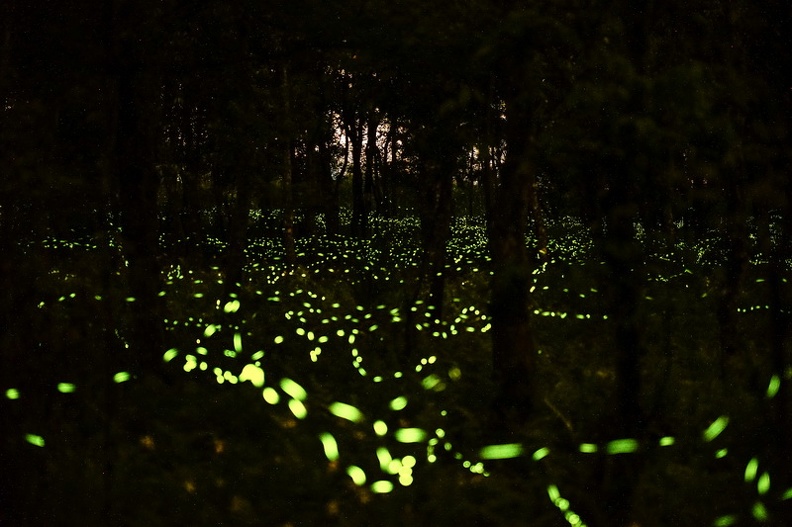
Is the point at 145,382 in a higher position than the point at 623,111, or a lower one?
lower

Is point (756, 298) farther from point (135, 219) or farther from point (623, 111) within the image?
point (135, 219)

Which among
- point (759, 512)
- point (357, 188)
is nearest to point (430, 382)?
point (759, 512)

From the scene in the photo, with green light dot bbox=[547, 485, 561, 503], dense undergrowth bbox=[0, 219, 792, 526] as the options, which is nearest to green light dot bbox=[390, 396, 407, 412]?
dense undergrowth bbox=[0, 219, 792, 526]

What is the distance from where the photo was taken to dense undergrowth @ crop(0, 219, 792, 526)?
488 centimetres

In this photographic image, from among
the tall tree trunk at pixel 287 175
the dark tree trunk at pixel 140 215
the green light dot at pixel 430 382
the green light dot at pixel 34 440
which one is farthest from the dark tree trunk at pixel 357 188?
the green light dot at pixel 34 440

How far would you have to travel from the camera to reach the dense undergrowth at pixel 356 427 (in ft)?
16.0

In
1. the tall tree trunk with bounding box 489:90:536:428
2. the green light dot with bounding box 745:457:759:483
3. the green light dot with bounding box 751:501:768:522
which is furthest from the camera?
the tall tree trunk with bounding box 489:90:536:428

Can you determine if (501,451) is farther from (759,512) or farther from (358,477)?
(759,512)

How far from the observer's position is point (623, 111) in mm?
3891

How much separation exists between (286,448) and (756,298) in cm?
1260

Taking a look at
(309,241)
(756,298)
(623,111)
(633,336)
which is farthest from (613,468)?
(309,241)

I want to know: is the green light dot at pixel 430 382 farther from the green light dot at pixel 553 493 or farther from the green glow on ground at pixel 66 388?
the green glow on ground at pixel 66 388

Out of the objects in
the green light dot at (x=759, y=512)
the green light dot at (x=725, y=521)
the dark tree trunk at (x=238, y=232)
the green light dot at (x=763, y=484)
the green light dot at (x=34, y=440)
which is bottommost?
the green light dot at (x=725, y=521)

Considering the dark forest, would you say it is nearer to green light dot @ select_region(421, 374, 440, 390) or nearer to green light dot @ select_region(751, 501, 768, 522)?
green light dot @ select_region(751, 501, 768, 522)
